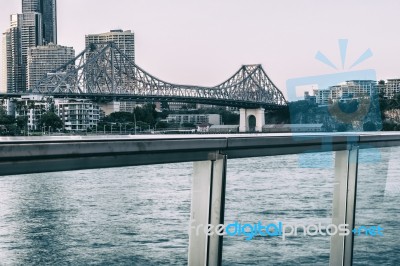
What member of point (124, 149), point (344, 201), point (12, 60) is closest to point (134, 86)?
point (12, 60)

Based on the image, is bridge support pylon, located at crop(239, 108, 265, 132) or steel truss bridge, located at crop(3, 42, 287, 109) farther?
steel truss bridge, located at crop(3, 42, 287, 109)

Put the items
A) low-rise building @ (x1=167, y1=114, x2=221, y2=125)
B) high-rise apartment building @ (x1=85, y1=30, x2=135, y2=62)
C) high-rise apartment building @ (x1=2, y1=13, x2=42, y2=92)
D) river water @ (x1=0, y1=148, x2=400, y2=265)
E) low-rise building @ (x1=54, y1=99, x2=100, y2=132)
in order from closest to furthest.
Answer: river water @ (x1=0, y1=148, x2=400, y2=265) < low-rise building @ (x1=54, y1=99, x2=100, y2=132) < low-rise building @ (x1=167, y1=114, x2=221, y2=125) < high-rise apartment building @ (x1=85, y1=30, x2=135, y2=62) < high-rise apartment building @ (x1=2, y1=13, x2=42, y2=92)

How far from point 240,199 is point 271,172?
12338 mm

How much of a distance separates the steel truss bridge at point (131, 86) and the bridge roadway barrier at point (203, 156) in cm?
4201

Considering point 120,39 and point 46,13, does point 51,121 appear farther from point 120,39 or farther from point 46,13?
point 46,13

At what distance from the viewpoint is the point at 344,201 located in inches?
75.8

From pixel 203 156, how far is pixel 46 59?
235 ft

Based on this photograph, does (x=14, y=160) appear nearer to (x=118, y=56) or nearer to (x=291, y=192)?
(x=291, y=192)

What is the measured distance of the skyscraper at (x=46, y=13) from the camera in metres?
90.1

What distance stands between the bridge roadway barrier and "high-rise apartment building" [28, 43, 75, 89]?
67.9 m

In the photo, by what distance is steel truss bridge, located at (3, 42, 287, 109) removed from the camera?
4562 cm

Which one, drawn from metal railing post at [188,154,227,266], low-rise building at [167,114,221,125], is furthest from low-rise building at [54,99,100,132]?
metal railing post at [188,154,227,266]

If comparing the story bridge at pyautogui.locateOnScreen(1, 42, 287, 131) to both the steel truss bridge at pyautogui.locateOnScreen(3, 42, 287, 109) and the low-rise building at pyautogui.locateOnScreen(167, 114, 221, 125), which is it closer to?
the steel truss bridge at pyautogui.locateOnScreen(3, 42, 287, 109)

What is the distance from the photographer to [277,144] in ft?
5.02
